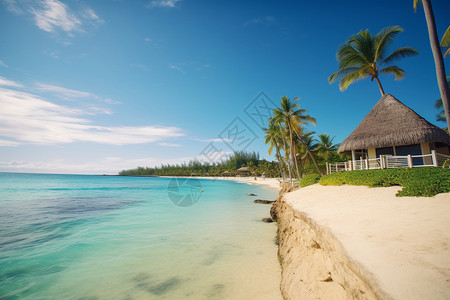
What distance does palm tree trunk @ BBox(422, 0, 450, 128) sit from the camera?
634cm

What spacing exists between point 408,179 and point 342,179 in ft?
11.6

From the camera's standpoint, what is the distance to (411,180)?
6.23m

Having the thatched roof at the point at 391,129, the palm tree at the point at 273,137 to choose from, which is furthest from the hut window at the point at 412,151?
the palm tree at the point at 273,137

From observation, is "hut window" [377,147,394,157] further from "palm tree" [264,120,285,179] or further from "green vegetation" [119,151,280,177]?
"green vegetation" [119,151,280,177]

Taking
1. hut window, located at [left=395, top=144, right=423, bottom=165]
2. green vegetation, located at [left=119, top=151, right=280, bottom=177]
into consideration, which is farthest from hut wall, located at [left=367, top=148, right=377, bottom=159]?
green vegetation, located at [left=119, top=151, right=280, bottom=177]

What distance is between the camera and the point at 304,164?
31453 millimetres

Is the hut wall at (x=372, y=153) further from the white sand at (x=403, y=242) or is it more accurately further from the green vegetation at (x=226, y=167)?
the green vegetation at (x=226, y=167)

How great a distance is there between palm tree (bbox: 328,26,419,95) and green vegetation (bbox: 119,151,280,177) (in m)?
44.0

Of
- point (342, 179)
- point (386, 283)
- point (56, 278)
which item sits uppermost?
point (342, 179)

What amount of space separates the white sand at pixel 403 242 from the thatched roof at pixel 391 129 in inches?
301

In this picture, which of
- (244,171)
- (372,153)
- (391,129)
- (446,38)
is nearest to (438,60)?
(446,38)

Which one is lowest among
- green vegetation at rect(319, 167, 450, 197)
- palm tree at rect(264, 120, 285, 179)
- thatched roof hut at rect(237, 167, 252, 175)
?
green vegetation at rect(319, 167, 450, 197)

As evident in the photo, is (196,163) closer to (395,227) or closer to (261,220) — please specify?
(261,220)

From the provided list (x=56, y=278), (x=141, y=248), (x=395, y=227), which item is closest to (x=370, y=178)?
(x=395, y=227)
